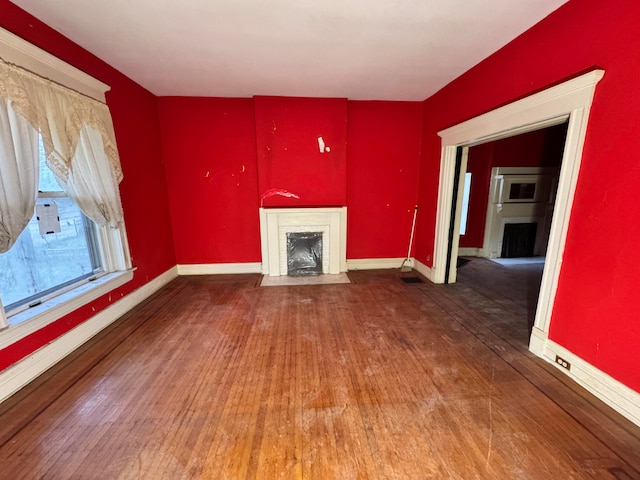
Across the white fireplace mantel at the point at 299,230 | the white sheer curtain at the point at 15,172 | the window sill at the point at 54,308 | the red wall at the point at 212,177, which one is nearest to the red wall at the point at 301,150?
the white fireplace mantel at the point at 299,230

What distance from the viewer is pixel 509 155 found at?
15.6 ft

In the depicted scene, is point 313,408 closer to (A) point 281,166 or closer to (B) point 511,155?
(A) point 281,166

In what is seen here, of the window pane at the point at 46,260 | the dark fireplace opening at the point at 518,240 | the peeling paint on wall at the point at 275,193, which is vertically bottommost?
the dark fireplace opening at the point at 518,240

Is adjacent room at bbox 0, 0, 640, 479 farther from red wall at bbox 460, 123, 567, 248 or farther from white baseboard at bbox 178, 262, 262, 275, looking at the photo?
red wall at bbox 460, 123, 567, 248

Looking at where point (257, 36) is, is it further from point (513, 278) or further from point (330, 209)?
point (513, 278)

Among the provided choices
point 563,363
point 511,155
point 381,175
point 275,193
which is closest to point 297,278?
point 275,193

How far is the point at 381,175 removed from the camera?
413cm

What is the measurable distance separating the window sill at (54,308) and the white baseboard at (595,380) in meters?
3.72

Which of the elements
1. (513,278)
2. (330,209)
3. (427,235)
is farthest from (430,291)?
(330,209)

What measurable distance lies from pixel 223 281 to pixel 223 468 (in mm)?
2768

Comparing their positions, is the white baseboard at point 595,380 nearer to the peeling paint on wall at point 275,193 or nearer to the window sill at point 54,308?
the peeling paint on wall at point 275,193

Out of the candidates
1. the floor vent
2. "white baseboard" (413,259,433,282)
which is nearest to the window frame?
the floor vent

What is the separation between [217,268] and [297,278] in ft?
4.23

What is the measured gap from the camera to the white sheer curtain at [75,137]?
176 centimetres
